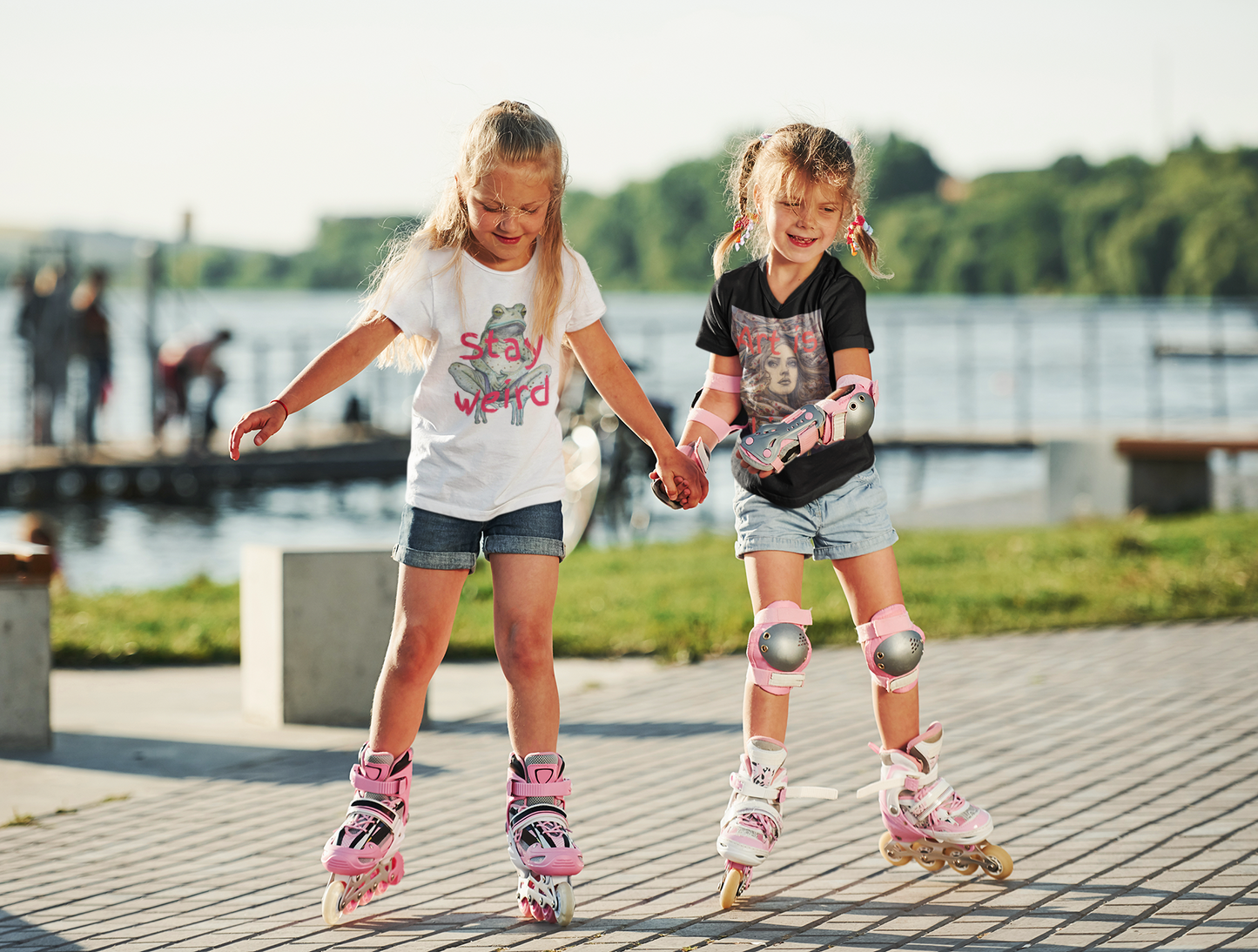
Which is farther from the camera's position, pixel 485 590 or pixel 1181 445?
pixel 1181 445

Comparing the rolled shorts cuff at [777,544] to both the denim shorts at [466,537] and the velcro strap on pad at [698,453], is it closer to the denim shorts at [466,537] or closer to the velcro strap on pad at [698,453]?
the velcro strap on pad at [698,453]

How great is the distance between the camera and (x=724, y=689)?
241 inches

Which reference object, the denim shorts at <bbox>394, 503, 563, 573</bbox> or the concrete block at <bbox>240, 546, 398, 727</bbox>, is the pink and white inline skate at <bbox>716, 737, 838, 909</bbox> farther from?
the concrete block at <bbox>240, 546, 398, 727</bbox>

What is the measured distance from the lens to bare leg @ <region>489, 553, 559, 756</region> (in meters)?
3.30

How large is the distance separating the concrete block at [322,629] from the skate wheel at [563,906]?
2337 mm

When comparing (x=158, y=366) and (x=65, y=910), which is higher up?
(x=158, y=366)

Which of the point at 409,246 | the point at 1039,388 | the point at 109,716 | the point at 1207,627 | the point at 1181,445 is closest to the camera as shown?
the point at 409,246

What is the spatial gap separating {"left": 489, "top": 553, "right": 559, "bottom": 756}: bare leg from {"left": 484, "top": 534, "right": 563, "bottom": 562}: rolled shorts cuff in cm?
1

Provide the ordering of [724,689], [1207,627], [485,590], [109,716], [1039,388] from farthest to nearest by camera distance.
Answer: [1039,388] < [485,590] < [1207,627] < [724,689] < [109,716]

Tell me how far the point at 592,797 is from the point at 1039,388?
36.7m

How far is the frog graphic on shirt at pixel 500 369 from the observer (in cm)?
327

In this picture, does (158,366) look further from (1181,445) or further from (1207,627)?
(1207,627)

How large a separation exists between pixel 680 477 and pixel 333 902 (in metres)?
1.22

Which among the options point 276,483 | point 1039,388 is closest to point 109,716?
point 276,483
